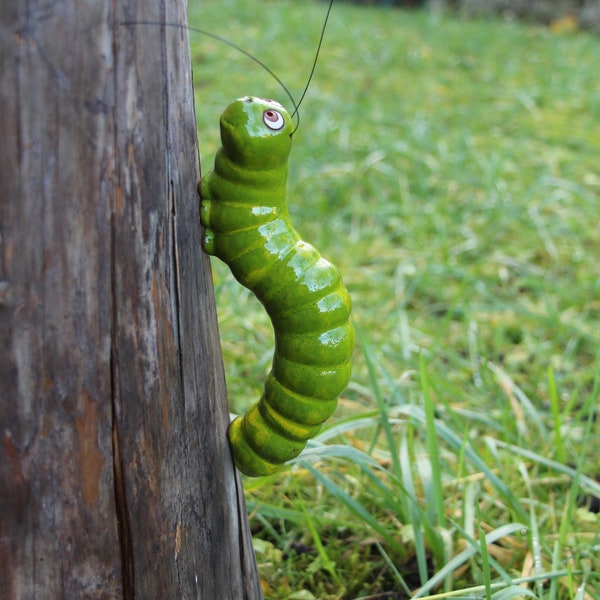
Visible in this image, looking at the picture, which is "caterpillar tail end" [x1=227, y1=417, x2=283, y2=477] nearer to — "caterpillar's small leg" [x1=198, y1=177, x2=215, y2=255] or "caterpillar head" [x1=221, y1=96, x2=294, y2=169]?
"caterpillar's small leg" [x1=198, y1=177, x2=215, y2=255]

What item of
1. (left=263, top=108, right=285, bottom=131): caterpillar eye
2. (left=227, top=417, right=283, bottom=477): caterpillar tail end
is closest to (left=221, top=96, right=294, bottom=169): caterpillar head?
(left=263, top=108, right=285, bottom=131): caterpillar eye

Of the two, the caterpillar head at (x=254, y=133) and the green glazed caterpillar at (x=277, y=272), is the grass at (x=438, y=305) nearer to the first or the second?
the green glazed caterpillar at (x=277, y=272)

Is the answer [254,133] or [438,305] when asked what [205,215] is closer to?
[254,133]

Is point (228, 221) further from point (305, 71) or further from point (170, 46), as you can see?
point (305, 71)

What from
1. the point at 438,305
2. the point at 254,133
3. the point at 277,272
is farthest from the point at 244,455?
the point at 438,305

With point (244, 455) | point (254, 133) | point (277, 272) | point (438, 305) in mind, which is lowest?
point (244, 455)

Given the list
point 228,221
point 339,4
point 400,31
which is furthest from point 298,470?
point 339,4
